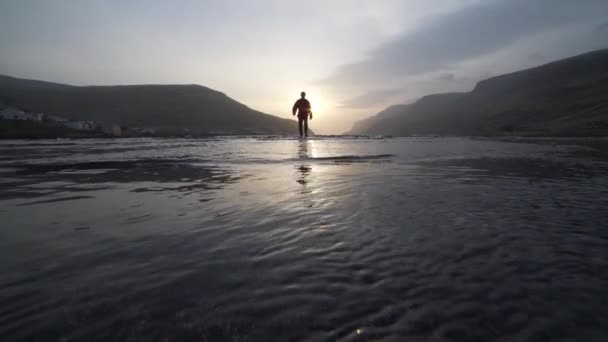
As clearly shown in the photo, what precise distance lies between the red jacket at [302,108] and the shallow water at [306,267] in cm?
1803

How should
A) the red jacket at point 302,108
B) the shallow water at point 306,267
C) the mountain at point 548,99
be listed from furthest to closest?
the mountain at point 548,99 < the red jacket at point 302,108 < the shallow water at point 306,267

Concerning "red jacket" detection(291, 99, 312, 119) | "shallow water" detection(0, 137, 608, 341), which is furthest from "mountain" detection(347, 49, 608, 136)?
"shallow water" detection(0, 137, 608, 341)

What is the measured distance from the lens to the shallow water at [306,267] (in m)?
1.19

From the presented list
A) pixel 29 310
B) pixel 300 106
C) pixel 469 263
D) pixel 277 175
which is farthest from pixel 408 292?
pixel 300 106

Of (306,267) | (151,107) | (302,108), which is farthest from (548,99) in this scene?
(151,107)

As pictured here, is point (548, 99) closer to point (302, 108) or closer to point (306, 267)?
point (302, 108)

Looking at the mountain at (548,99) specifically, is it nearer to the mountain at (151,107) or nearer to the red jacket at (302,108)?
the red jacket at (302,108)

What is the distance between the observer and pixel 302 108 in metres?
21.2

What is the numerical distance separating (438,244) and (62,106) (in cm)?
8480

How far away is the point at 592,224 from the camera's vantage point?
92.8 inches

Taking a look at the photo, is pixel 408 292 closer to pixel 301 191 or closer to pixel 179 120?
pixel 301 191

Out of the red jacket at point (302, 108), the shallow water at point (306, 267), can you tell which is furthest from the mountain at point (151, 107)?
the shallow water at point (306, 267)

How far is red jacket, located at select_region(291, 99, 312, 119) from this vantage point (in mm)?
21016

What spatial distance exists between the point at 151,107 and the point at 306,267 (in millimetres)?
82923
